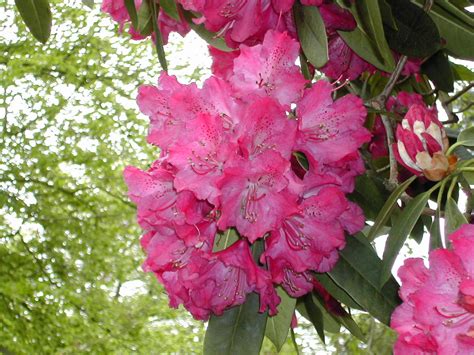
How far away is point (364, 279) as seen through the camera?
0.65 m

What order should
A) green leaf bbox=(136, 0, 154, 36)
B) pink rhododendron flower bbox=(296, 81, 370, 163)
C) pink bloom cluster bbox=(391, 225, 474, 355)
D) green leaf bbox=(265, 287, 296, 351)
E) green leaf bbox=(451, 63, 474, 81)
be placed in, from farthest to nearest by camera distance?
green leaf bbox=(451, 63, 474, 81) → green leaf bbox=(136, 0, 154, 36) → green leaf bbox=(265, 287, 296, 351) → pink rhododendron flower bbox=(296, 81, 370, 163) → pink bloom cluster bbox=(391, 225, 474, 355)

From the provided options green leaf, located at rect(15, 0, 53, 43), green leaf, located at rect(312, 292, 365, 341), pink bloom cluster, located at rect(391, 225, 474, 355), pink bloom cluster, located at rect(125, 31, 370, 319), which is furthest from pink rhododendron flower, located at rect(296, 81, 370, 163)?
green leaf, located at rect(15, 0, 53, 43)

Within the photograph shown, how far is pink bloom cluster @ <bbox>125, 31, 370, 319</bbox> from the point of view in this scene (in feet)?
1.86

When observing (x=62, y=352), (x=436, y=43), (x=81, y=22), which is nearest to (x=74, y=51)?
(x=81, y=22)

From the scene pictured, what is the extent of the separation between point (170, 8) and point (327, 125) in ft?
0.81

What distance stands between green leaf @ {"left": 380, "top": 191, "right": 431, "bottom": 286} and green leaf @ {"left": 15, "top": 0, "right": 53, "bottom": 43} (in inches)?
18.9

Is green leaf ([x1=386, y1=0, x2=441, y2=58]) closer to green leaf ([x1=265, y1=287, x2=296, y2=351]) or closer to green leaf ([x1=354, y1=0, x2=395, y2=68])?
green leaf ([x1=354, y1=0, x2=395, y2=68])

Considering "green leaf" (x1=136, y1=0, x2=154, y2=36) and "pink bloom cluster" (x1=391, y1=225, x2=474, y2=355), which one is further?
"green leaf" (x1=136, y1=0, x2=154, y2=36)

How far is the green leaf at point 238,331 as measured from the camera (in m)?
0.67

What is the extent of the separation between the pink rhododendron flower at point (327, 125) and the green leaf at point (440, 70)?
0.99 feet

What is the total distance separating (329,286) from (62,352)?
360cm

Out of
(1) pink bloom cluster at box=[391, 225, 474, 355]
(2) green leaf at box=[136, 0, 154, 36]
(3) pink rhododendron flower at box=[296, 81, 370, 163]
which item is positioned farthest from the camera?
(2) green leaf at box=[136, 0, 154, 36]

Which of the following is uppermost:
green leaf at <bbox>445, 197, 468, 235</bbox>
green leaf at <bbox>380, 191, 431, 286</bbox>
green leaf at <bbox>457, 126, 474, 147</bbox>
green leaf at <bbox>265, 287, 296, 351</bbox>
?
green leaf at <bbox>457, 126, 474, 147</bbox>

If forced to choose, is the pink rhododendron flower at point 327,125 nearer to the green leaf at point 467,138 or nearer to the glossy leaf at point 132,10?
the green leaf at point 467,138
